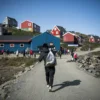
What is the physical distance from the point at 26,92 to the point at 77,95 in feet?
8.08

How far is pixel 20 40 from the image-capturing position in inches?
1720

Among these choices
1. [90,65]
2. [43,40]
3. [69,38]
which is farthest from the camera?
[69,38]

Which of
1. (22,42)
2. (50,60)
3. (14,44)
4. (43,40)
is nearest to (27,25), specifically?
(43,40)

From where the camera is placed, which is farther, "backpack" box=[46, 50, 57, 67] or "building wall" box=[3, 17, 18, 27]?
"building wall" box=[3, 17, 18, 27]

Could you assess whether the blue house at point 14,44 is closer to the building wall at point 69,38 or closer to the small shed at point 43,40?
the small shed at point 43,40

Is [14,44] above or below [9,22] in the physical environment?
below

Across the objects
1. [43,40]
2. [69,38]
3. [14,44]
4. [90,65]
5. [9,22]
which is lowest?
[90,65]

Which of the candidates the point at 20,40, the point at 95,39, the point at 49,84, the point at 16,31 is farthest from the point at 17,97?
the point at 95,39

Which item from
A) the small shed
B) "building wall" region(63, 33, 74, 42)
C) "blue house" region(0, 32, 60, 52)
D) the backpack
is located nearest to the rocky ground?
the backpack

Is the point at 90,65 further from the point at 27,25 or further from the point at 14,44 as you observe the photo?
the point at 27,25

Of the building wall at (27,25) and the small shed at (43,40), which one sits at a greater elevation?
the building wall at (27,25)

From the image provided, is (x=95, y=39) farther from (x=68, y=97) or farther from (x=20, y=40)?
(x=68, y=97)

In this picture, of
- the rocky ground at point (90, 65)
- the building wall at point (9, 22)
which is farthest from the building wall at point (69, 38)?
the rocky ground at point (90, 65)

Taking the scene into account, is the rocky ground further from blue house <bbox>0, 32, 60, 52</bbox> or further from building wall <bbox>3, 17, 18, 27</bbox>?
building wall <bbox>3, 17, 18, 27</bbox>
